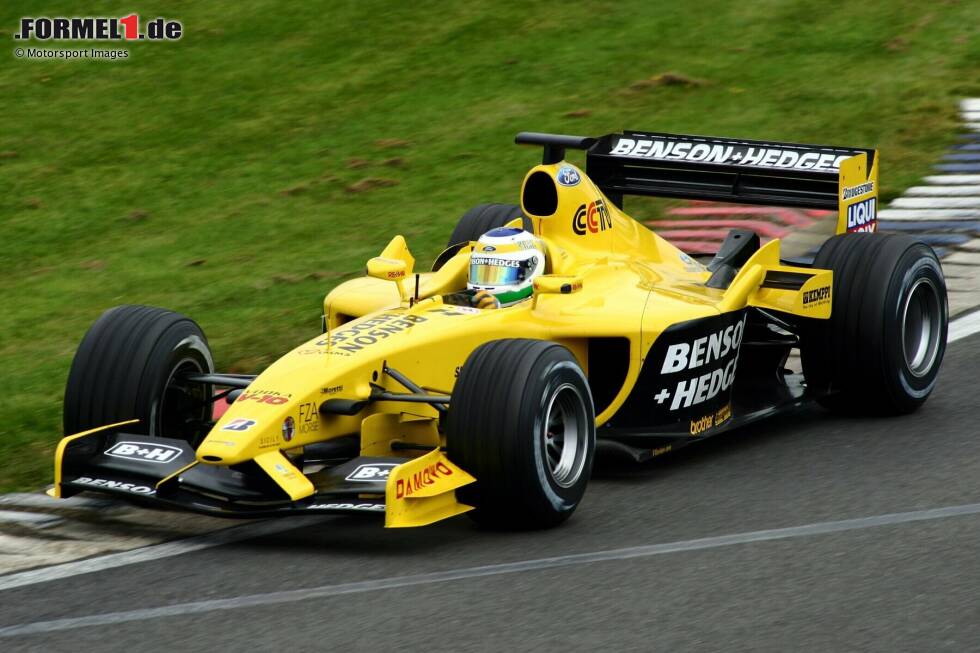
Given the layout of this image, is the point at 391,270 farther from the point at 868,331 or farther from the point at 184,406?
the point at 868,331

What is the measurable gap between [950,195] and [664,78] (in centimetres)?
478

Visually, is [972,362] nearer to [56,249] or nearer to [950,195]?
[950,195]

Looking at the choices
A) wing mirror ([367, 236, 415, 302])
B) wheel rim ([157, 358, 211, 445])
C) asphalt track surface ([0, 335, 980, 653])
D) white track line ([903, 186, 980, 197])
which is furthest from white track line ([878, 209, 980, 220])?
wheel rim ([157, 358, 211, 445])

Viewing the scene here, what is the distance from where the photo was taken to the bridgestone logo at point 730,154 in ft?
31.7

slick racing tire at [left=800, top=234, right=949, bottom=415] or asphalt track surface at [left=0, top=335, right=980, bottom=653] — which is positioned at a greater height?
slick racing tire at [left=800, top=234, right=949, bottom=415]

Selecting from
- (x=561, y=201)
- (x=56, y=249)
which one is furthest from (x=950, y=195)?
(x=56, y=249)

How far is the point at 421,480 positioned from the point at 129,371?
1.74 m

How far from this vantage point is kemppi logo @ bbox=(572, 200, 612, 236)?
28.8 ft

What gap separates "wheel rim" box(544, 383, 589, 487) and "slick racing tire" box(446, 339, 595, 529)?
2 centimetres

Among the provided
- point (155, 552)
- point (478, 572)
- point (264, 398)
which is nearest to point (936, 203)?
point (264, 398)

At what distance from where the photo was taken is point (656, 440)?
8062 millimetres

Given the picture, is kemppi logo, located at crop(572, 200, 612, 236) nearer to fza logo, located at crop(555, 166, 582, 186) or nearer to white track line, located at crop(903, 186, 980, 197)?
fza logo, located at crop(555, 166, 582, 186)

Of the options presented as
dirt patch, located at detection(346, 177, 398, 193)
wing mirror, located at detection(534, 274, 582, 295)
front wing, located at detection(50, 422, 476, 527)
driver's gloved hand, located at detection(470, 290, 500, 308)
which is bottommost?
front wing, located at detection(50, 422, 476, 527)

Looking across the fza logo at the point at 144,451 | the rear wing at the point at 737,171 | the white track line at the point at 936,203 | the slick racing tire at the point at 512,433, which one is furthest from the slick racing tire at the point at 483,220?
the white track line at the point at 936,203
